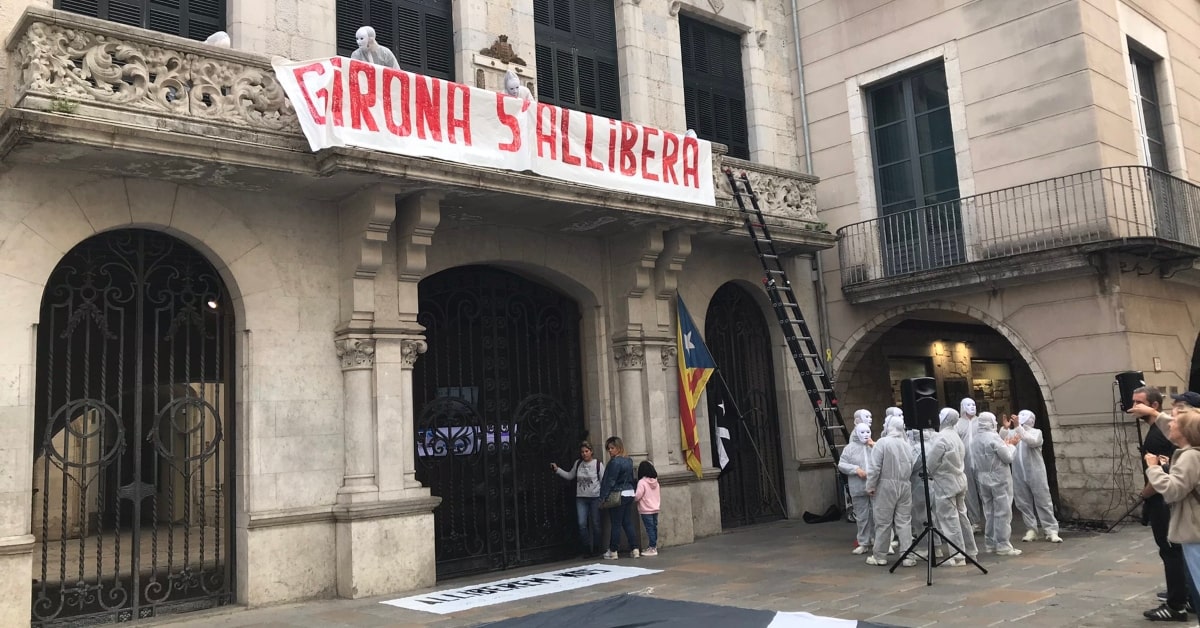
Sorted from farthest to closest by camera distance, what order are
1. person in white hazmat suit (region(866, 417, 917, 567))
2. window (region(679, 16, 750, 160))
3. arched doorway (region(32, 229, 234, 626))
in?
window (region(679, 16, 750, 160)) → person in white hazmat suit (region(866, 417, 917, 567)) → arched doorway (region(32, 229, 234, 626))

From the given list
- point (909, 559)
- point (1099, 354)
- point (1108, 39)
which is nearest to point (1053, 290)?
point (1099, 354)

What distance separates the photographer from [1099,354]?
1338 centimetres

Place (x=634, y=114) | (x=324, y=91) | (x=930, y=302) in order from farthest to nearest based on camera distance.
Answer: (x=930, y=302) < (x=634, y=114) < (x=324, y=91)

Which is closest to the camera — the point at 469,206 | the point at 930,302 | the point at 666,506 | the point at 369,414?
the point at 369,414

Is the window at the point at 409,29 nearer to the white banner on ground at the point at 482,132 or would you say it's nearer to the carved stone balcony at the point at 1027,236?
the white banner on ground at the point at 482,132

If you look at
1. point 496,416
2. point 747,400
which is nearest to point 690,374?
point 747,400

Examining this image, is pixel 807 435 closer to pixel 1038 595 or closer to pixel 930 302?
pixel 930 302

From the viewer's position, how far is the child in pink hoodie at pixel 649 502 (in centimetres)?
1246

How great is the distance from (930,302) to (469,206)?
25.5ft

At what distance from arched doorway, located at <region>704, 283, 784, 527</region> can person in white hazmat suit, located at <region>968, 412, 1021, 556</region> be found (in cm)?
373

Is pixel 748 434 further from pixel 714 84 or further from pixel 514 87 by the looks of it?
pixel 514 87

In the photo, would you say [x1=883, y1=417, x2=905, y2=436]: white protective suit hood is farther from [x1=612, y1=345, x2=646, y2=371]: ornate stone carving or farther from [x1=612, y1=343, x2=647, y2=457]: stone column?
[x1=612, y1=345, x2=646, y2=371]: ornate stone carving

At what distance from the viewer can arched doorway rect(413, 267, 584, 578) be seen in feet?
39.8

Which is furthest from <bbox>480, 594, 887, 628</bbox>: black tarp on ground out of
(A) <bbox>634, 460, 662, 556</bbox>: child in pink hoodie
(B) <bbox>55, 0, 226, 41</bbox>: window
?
(B) <bbox>55, 0, 226, 41</bbox>: window
